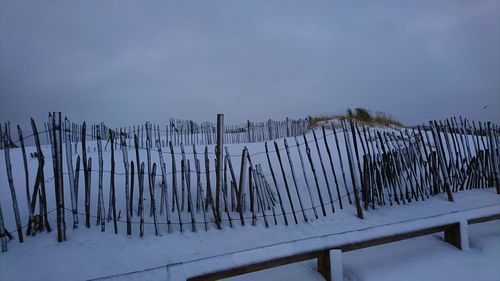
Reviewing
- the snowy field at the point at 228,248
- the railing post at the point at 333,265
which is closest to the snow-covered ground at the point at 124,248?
the snowy field at the point at 228,248

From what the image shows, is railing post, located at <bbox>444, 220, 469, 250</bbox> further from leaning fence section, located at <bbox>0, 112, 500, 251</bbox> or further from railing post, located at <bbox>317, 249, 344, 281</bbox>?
leaning fence section, located at <bbox>0, 112, 500, 251</bbox>

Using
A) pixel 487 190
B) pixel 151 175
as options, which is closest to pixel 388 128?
pixel 487 190

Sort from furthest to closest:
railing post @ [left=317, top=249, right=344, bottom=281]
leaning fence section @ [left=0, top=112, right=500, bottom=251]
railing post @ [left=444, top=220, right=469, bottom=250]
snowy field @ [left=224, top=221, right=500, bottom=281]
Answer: leaning fence section @ [left=0, top=112, right=500, bottom=251] < railing post @ [left=444, top=220, right=469, bottom=250] < snowy field @ [left=224, top=221, right=500, bottom=281] < railing post @ [left=317, top=249, right=344, bottom=281]

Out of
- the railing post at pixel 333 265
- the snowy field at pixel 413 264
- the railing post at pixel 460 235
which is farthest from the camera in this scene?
the railing post at pixel 460 235

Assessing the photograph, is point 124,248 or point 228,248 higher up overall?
point 124,248

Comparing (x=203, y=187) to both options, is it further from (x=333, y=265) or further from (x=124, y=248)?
(x=333, y=265)

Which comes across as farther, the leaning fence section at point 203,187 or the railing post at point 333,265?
the leaning fence section at point 203,187

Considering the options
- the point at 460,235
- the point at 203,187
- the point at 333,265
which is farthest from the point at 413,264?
the point at 203,187

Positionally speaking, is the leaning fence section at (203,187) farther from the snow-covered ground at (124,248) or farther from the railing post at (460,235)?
the railing post at (460,235)

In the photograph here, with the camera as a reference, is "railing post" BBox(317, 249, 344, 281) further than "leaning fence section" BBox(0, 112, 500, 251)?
No

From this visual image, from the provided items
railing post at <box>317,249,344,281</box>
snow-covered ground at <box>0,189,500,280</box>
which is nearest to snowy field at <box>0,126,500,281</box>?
snow-covered ground at <box>0,189,500,280</box>

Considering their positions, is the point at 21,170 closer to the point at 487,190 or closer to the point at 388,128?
the point at 487,190

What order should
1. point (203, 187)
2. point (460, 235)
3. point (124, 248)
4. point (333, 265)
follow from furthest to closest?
point (203, 187) → point (124, 248) → point (460, 235) → point (333, 265)

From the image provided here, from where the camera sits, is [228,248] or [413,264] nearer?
[413,264]
